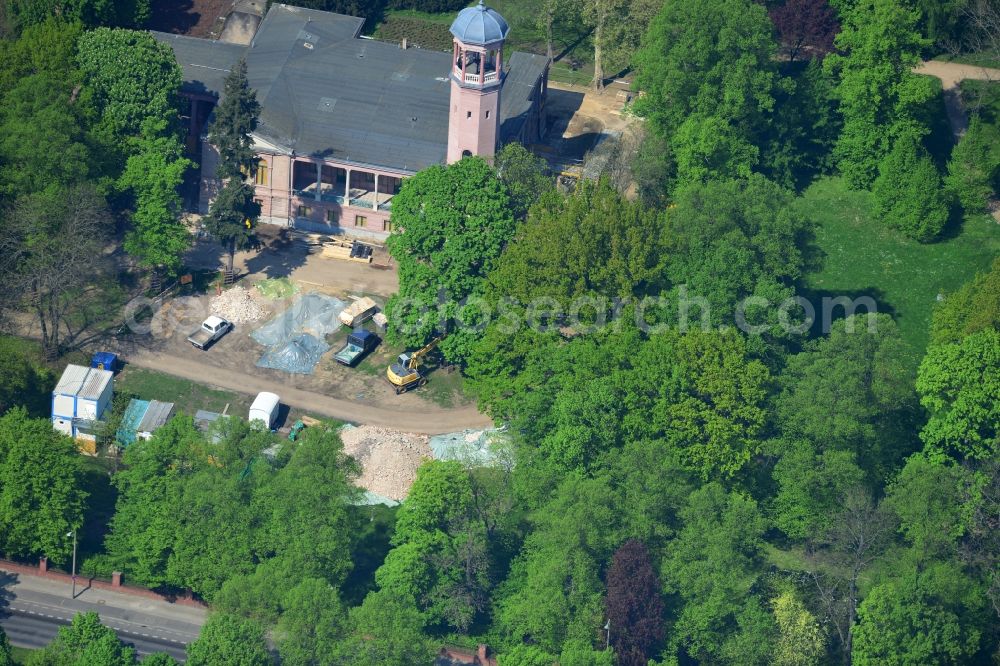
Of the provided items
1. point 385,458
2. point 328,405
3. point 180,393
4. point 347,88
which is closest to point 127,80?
point 347,88

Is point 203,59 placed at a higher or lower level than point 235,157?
higher

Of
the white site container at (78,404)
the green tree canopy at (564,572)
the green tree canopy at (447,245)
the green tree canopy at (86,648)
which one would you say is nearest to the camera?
the green tree canopy at (86,648)

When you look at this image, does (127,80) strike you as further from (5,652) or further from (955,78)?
(955,78)

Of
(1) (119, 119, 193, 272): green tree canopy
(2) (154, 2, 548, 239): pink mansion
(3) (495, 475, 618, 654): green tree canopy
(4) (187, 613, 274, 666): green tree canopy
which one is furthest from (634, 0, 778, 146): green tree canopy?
(4) (187, 613, 274, 666): green tree canopy

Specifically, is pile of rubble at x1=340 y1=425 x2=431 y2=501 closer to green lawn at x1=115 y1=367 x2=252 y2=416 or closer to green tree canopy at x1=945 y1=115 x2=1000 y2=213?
green lawn at x1=115 y1=367 x2=252 y2=416

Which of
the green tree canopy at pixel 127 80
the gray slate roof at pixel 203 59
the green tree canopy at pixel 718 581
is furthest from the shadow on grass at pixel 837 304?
the green tree canopy at pixel 127 80

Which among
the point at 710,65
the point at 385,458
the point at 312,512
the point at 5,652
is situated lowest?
the point at 5,652

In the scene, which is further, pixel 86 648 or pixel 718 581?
pixel 718 581

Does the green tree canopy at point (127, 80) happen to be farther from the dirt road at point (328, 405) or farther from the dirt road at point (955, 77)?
the dirt road at point (955, 77)
